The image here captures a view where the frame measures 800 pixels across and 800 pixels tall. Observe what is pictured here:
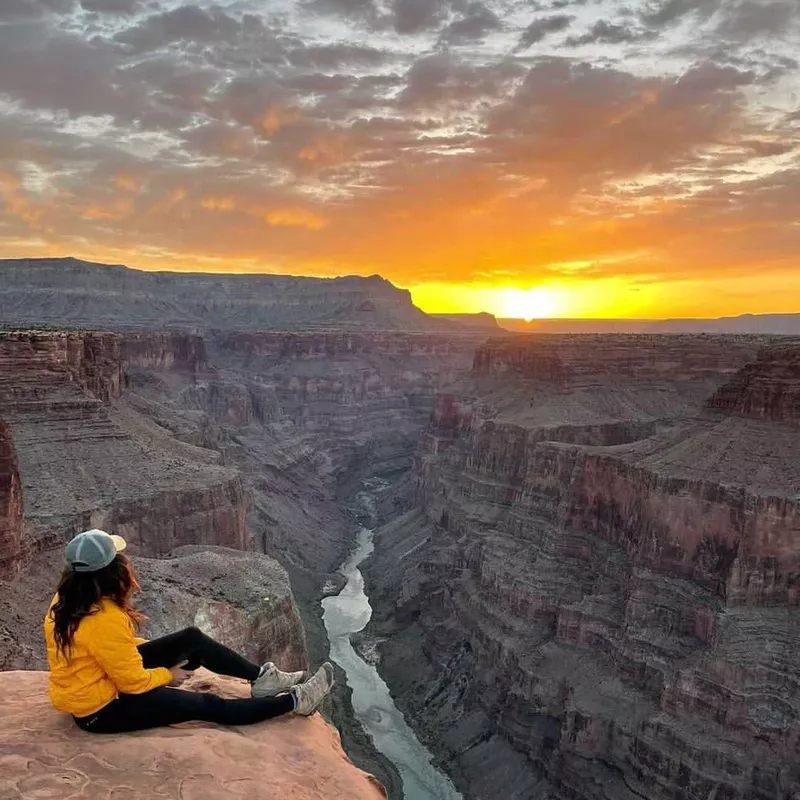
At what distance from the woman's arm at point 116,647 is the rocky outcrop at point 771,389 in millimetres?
39202

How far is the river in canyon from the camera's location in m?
36.3

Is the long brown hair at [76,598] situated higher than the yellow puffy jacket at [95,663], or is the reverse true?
the long brown hair at [76,598]

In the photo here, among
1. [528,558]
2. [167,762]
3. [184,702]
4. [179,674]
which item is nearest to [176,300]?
[528,558]

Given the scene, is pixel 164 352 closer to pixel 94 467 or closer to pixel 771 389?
pixel 94 467

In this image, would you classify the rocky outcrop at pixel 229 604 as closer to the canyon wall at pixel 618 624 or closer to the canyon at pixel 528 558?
the canyon at pixel 528 558

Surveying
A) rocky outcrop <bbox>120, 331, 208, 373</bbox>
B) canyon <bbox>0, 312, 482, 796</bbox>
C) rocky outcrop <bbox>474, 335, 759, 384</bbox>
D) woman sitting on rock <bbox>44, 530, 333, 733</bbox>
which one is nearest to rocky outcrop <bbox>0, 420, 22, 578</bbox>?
canyon <bbox>0, 312, 482, 796</bbox>

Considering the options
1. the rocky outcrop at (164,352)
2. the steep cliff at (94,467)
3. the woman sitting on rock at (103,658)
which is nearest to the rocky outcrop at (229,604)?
the steep cliff at (94,467)

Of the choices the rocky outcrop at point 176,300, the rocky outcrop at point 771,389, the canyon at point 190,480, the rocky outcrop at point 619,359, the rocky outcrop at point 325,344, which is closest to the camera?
the canyon at point 190,480

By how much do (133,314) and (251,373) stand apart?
188 feet

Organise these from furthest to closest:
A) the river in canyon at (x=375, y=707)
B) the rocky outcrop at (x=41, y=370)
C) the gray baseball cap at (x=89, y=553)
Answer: the rocky outcrop at (x=41, y=370) → the river in canyon at (x=375, y=707) → the gray baseball cap at (x=89, y=553)

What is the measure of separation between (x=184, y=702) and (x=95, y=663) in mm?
1244

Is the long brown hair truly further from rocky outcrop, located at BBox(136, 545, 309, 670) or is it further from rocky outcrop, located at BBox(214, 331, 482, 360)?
rocky outcrop, located at BBox(214, 331, 482, 360)

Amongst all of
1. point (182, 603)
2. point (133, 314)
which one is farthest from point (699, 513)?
point (133, 314)

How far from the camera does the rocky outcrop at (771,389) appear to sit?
130 feet
